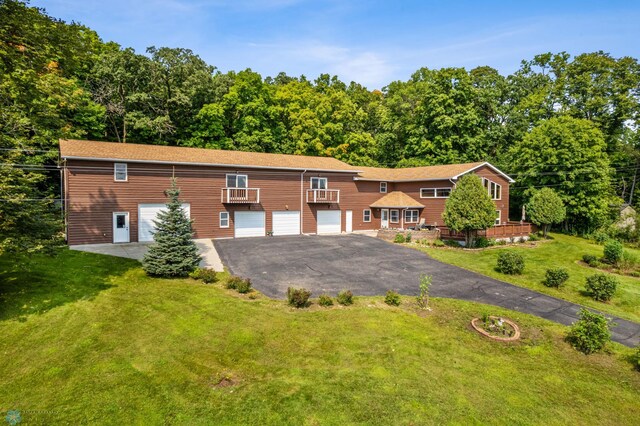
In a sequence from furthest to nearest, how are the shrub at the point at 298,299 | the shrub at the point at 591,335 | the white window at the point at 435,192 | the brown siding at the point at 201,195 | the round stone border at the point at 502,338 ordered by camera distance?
the white window at the point at 435,192 → the brown siding at the point at 201,195 → the shrub at the point at 298,299 → the round stone border at the point at 502,338 → the shrub at the point at 591,335

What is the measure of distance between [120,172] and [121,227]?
3528 millimetres

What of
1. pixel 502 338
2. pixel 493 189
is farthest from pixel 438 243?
pixel 502 338

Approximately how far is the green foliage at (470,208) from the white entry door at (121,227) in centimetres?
2179

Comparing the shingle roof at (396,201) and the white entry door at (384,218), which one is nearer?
the shingle roof at (396,201)

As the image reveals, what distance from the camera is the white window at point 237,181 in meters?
24.5

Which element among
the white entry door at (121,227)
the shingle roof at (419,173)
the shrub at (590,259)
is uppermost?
the shingle roof at (419,173)

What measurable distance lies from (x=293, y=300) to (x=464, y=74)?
39.8 metres

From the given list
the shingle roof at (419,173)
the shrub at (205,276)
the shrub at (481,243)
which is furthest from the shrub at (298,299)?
the shingle roof at (419,173)

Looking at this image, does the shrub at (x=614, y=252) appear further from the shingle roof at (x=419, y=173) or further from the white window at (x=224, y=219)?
the white window at (x=224, y=219)

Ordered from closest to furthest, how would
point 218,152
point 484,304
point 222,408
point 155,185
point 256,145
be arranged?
point 222,408
point 484,304
point 155,185
point 218,152
point 256,145

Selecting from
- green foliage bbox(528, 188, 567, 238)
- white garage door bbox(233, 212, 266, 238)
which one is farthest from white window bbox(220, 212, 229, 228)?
green foliage bbox(528, 188, 567, 238)

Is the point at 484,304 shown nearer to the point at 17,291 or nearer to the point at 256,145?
the point at 17,291

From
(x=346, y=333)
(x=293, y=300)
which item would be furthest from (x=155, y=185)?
(x=346, y=333)

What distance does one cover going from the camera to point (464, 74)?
40.3 m
